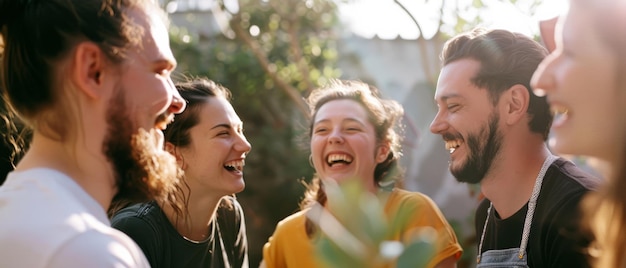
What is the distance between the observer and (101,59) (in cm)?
172

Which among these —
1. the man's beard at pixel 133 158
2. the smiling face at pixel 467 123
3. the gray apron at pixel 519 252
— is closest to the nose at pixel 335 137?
the smiling face at pixel 467 123

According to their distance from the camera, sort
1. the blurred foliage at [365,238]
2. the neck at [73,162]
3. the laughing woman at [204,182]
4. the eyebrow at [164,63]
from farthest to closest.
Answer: the laughing woman at [204,182], the eyebrow at [164,63], the neck at [73,162], the blurred foliage at [365,238]

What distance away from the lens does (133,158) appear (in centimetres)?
181

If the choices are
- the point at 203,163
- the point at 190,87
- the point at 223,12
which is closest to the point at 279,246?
the point at 203,163

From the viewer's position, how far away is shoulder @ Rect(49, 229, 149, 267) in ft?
4.57

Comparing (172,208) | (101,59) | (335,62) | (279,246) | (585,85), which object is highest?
(585,85)

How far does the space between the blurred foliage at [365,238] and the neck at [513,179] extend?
250 cm

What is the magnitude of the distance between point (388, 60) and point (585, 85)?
837 centimetres

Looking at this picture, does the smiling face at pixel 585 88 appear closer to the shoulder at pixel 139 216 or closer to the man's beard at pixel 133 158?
the man's beard at pixel 133 158

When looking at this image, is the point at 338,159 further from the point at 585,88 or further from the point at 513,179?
the point at 585,88

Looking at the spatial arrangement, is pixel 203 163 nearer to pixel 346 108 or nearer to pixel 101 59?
pixel 346 108

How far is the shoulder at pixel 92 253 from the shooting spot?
4.57ft

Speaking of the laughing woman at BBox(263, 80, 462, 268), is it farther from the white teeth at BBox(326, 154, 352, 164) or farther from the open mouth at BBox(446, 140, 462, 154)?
the open mouth at BBox(446, 140, 462, 154)

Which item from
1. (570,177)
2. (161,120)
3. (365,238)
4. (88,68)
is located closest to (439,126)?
(570,177)
